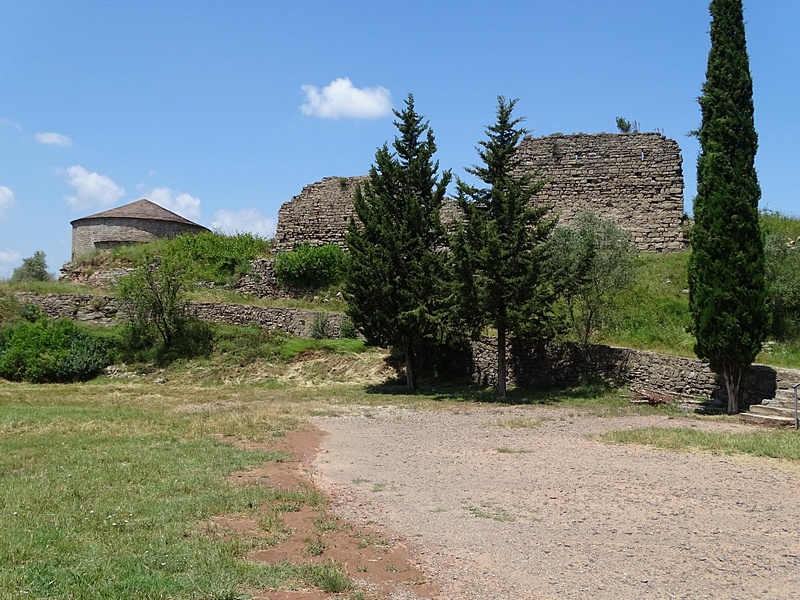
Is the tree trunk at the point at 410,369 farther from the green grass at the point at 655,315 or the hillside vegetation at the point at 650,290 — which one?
the green grass at the point at 655,315

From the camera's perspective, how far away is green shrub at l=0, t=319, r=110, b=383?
25188 millimetres

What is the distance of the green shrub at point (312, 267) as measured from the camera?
2972 centimetres

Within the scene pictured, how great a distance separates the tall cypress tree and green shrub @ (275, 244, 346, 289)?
17275 mm

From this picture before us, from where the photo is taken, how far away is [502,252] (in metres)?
17.2

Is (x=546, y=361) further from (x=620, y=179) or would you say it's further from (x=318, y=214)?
(x=318, y=214)

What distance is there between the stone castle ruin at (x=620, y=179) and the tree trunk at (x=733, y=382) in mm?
11629

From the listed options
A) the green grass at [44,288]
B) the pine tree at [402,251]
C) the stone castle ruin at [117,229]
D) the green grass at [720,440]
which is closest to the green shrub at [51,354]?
the green grass at [44,288]

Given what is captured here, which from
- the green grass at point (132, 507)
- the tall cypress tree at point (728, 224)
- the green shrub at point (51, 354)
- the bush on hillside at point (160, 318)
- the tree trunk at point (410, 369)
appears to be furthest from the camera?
the bush on hillside at point (160, 318)

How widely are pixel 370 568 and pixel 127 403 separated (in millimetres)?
15240

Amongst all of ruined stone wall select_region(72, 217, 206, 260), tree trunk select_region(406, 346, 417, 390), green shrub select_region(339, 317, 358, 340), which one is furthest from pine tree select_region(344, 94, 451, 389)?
ruined stone wall select_region(72, 217, 206, 260)

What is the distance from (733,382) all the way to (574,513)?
959 cm

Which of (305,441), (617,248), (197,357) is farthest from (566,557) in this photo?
(197,357)

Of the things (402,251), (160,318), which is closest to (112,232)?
(160,318)

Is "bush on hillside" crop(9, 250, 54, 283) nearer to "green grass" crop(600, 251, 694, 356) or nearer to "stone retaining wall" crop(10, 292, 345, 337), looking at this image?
"stone retaining wall" crop(10, 292, 345, 337)
